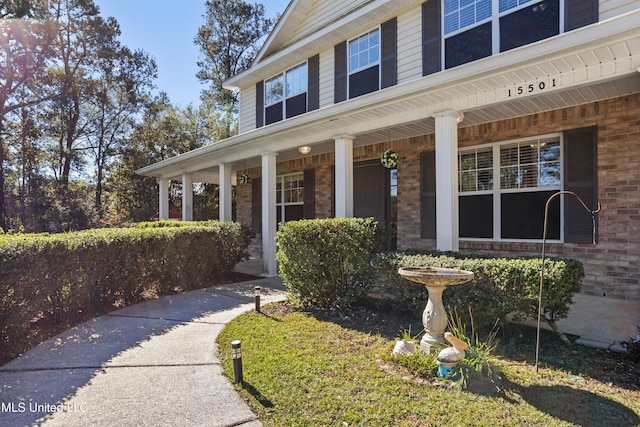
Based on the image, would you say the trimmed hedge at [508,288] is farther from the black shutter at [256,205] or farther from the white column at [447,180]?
the black shutter at [256,205]

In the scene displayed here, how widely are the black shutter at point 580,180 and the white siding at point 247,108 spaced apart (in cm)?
864

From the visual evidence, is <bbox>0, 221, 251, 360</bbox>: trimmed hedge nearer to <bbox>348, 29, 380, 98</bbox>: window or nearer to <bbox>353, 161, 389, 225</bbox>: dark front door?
<bbox>353, 161, 389, 225</bbox>: dark front door

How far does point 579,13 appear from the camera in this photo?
18.7 ft

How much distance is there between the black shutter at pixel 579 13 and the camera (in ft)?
18.4

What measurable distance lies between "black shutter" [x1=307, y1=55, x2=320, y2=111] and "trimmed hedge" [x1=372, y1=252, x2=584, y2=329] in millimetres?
6304

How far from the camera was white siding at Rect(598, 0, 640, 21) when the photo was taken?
535cm

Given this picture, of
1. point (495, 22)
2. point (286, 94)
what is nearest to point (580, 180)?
point (495, 22)

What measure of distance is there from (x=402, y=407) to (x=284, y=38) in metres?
10.9

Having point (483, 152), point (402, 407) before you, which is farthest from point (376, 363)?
point (483, 152)

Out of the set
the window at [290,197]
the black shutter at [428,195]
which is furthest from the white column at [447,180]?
the window at [290,197]

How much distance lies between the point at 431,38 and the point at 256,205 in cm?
765

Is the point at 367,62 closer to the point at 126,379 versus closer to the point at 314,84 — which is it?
the point at 314,84

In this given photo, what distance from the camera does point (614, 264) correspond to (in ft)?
18.9

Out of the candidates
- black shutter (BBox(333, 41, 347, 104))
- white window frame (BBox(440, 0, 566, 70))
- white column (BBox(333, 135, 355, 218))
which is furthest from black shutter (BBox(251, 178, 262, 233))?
white window frame (BBox(440, 0, 566, 70))
